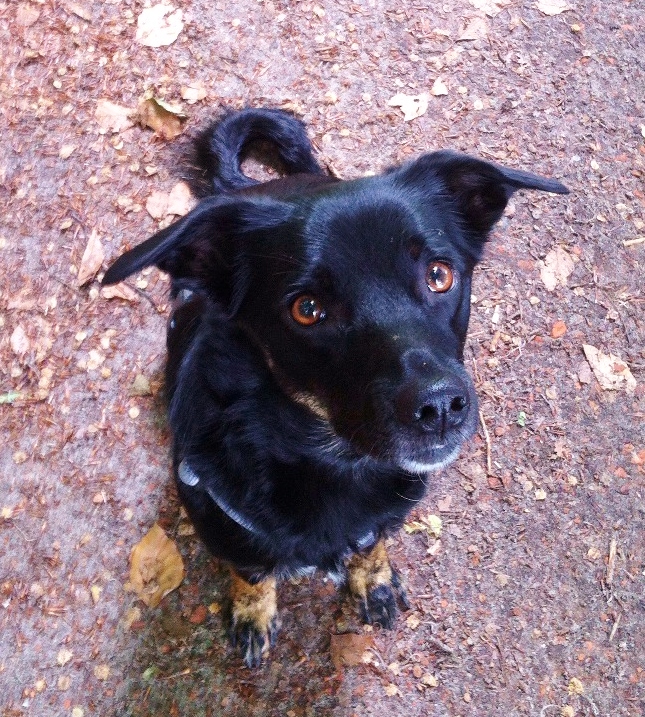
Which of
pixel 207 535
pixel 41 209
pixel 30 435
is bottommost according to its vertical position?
pixel 30 435

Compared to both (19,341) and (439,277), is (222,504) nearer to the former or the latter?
(439,277)

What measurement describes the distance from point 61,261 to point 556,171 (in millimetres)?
2887

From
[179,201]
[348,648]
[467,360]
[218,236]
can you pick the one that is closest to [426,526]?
[348,648]

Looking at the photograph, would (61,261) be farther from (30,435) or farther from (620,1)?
(620,1)

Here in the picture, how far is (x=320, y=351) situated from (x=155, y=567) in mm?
1700

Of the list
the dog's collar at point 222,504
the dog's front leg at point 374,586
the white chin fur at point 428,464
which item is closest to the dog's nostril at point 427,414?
the white chin fur at point 428,464

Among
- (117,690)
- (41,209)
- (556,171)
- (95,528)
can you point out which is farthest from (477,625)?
(41,209)

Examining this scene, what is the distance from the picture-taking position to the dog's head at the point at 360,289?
1883 mm

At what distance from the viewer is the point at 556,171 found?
3.99 metres

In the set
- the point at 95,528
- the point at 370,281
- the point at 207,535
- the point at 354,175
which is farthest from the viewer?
the point at 354,175

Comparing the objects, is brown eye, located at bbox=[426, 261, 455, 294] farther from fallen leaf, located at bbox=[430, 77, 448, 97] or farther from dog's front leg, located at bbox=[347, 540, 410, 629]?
fallen leaf, located at bbox=[430, 77, 448, 97]

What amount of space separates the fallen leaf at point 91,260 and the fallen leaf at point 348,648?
2.20m

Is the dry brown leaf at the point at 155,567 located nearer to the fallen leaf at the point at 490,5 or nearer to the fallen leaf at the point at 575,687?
the fallen leaf at the point at 575,687

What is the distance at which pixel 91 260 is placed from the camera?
11.7ft
